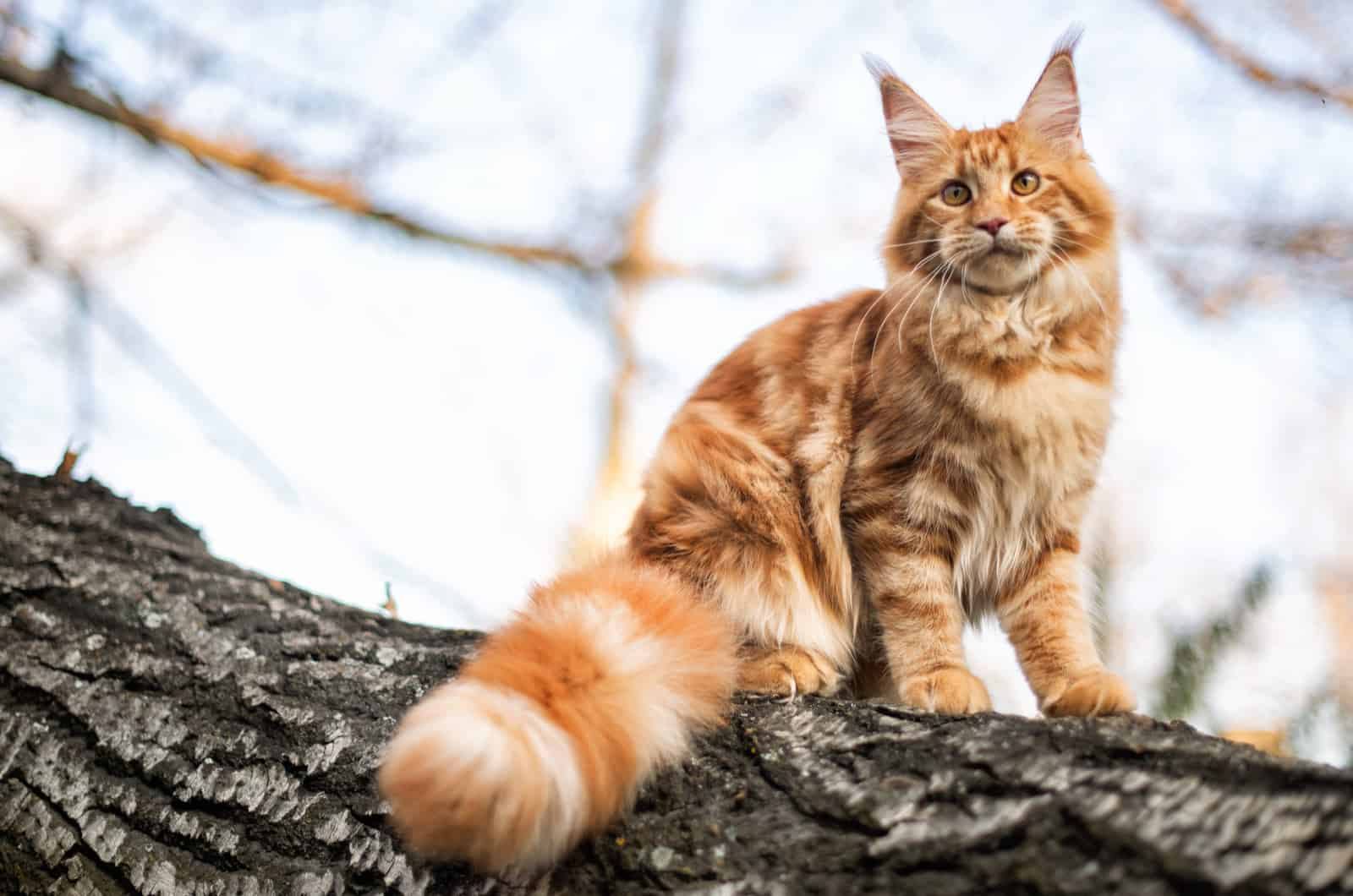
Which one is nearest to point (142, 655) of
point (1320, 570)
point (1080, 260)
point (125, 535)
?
point (125, 535)

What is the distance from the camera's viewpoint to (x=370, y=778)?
1675mm

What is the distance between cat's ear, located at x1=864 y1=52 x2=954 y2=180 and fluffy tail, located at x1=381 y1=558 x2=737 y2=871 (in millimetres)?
1268

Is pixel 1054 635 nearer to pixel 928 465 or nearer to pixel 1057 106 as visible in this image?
pixel 928 465

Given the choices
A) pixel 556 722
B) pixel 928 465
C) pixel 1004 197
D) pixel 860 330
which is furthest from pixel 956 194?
pixel 556 722

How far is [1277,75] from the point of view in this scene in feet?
12.3

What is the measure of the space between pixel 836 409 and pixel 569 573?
715 mm

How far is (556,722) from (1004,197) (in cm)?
150

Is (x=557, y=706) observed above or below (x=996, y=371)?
below

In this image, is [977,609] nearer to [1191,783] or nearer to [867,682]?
[867,682]

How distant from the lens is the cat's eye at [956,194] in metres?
2.25

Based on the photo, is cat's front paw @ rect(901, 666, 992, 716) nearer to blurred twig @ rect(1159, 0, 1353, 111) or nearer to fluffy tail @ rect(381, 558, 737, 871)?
fluffy tail @ rect(381, 558, 737, 871)

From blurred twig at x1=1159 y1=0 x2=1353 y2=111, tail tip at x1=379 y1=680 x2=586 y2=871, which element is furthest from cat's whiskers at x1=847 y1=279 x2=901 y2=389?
blurred twig at x1=1159 y1=0 x2=1353 y2=111

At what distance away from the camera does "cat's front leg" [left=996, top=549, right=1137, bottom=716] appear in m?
1.74

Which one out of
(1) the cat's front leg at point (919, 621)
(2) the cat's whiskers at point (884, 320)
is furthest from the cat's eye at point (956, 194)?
(1) the cat's front leg at point (919, 621)
